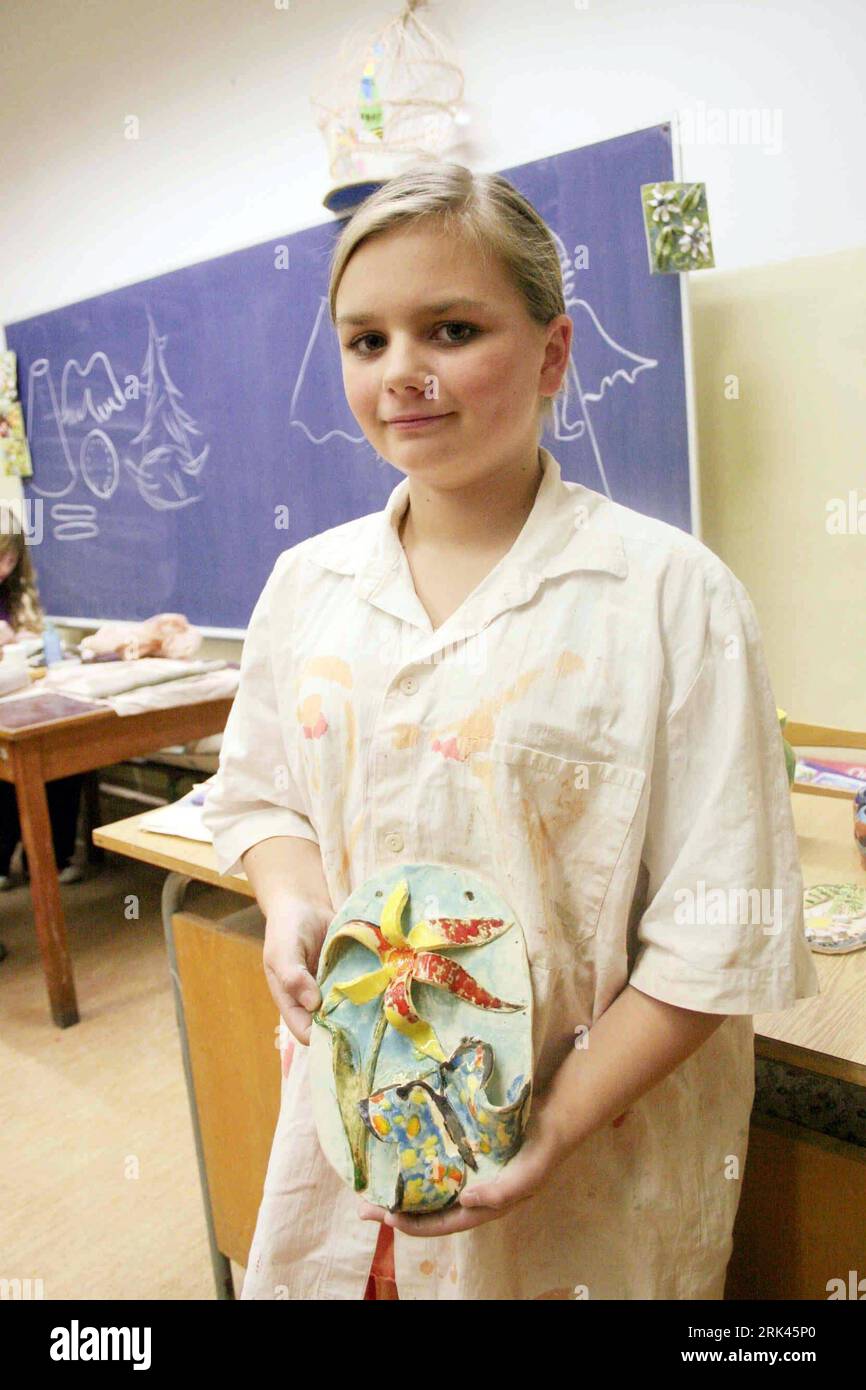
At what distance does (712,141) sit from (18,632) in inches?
97.4

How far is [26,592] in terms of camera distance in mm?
3197

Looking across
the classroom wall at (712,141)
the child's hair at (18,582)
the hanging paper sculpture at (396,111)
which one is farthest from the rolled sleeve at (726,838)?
the child's hair at (18,582)

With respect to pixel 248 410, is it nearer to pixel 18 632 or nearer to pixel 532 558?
pixel 18 632

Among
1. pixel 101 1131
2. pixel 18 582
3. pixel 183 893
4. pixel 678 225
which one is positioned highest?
pixel 678 225

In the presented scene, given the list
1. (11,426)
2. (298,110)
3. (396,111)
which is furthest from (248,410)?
(11,426)

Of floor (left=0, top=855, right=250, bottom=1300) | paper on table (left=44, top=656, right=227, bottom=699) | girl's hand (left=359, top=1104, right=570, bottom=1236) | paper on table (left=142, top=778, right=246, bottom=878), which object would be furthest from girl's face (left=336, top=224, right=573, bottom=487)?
paper on table (left=44, top=656, right=227, bottom=699)

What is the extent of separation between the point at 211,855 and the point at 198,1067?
1.20 ft

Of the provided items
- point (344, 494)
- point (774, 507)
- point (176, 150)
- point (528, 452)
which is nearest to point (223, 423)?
point (344, 494)

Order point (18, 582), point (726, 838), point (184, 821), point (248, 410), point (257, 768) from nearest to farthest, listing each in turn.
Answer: point (726, 838) → point (257, 768) → point (184, 821) → point (248, 410) → point (18, 582)

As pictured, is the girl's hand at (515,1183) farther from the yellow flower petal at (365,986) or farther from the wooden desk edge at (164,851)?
the wooden desk edge at (164,851)

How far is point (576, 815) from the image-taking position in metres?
0.69

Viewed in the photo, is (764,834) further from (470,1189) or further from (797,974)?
(470,1189)

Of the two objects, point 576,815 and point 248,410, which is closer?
point 576,815

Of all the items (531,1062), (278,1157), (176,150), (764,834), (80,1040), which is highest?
(176,150)
